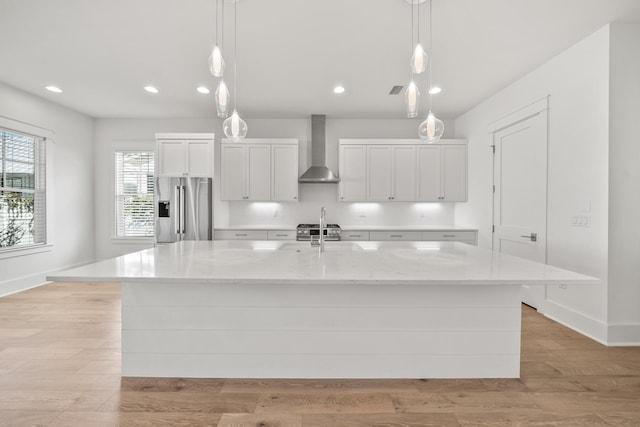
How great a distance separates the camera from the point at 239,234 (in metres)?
5.19

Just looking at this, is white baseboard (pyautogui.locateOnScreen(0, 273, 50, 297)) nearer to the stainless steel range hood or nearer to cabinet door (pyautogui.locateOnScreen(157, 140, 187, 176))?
cabinet door (pyautogui.locateOnScreen(157, 140, 187, 176))

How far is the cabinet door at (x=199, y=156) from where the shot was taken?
523 cm

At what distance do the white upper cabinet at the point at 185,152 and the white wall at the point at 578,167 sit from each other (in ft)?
14.9

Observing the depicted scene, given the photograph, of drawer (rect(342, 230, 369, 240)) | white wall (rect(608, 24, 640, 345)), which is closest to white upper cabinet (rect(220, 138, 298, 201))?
drawer (rect(342, 230, 369, 240))

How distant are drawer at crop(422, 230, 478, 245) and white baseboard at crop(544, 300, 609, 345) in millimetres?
1621

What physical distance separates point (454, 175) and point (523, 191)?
161 centimetres

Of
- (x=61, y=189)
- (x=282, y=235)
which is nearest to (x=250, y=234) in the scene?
(x=282, y=235)

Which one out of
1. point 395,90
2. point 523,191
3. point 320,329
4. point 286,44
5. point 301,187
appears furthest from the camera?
point 301,187

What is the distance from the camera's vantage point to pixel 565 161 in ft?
10.8

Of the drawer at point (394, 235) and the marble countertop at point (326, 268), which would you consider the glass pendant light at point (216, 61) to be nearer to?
the marble countertop at point (326, 268)

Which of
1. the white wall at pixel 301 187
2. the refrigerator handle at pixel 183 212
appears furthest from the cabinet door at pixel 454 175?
the refrigerator handle at pixel 183 212

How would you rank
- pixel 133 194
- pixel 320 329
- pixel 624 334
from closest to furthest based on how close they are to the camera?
1. pixel 320 329
2. pixel 624 334
3. pixel 133 194

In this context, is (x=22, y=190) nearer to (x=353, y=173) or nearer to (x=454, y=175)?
(x=353, y=173)

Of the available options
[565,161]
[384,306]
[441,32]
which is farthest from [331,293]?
[565,161]
